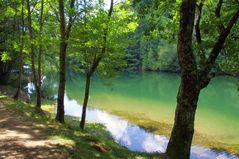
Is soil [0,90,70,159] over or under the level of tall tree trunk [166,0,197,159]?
under

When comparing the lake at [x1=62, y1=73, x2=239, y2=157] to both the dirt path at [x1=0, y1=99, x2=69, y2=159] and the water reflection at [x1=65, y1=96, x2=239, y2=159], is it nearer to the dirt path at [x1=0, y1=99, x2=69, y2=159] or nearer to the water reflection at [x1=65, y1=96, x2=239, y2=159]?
the water reflection at [x1=65, y1=96, x2=239, y2=159]

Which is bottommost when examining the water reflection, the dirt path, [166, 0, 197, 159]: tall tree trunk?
the water reflection

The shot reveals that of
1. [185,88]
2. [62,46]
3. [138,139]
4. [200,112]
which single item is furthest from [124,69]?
[200,112]

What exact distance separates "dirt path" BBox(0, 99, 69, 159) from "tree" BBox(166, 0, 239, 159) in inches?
141

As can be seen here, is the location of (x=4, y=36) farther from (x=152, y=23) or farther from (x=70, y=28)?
(x=152, y=23)

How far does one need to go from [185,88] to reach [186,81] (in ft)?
0.70

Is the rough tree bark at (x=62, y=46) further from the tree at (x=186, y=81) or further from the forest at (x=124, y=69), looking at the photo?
the tree at (x=186, y=81)

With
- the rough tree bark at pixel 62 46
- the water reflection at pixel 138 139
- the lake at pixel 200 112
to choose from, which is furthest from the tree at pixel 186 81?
the water reflection at pixel 138 139

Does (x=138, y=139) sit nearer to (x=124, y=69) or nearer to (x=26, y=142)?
(x=124, y=69)

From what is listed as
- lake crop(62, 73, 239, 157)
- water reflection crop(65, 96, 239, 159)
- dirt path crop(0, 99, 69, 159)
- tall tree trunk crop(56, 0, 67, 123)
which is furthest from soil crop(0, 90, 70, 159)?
water reflection crop(65, 96, 239, 159)

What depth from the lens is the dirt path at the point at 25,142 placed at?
1023 cm

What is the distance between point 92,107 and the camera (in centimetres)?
4341

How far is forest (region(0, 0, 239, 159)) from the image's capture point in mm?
11367

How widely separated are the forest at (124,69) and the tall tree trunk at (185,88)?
1.2 inches
